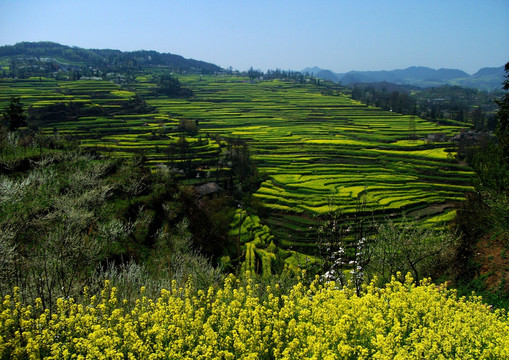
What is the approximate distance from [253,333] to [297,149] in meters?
50.8

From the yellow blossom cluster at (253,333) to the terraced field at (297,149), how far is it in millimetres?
16678

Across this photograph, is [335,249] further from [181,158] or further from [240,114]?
[240,114]

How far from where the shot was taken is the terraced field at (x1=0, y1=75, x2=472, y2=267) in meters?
33.3

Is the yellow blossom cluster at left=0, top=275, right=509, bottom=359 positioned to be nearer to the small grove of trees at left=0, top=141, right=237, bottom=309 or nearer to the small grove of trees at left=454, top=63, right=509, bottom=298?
the small grove of trees at left=0, top=141, right=237, bottom=309

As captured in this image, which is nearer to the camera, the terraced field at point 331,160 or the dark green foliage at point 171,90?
the terraced field at point 331,160

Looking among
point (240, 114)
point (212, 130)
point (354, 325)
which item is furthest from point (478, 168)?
point (240, 114)

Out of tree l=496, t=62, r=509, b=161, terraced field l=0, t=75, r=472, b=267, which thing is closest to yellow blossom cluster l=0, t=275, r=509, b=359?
terraced field l=0, t=75, r=472, b=267

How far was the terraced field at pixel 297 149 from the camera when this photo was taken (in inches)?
1310

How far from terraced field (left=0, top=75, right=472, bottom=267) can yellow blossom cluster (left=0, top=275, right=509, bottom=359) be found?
A: 657 inches

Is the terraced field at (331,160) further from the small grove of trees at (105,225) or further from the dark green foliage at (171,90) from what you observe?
the dark green foliage at (171,90)

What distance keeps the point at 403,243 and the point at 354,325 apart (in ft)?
38.1

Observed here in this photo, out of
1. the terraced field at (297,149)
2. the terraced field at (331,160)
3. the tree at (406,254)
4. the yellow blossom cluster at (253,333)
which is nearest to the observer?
the yellow blossom cluster at (253,333)

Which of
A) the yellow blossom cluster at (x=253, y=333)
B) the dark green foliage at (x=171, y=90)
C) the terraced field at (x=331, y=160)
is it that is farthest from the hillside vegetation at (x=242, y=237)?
the dark green foliage at (x=171, y=90)

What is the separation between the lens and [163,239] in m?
20.1
